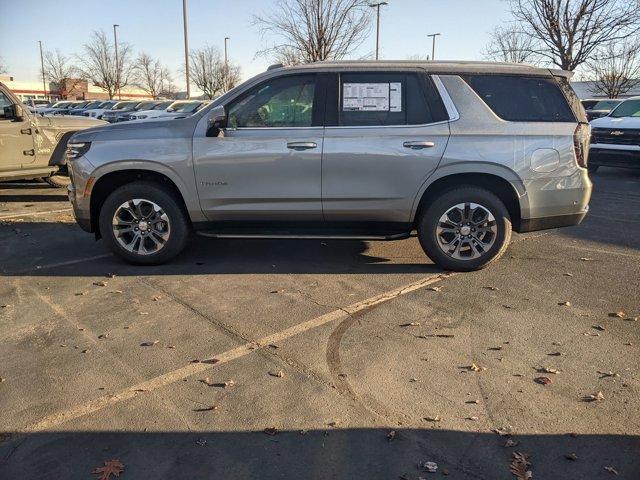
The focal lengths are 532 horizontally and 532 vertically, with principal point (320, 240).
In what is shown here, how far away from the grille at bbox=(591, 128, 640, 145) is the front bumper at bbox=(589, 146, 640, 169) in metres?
0.20

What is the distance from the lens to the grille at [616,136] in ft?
39.7

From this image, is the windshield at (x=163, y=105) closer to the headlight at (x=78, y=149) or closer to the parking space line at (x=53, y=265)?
the parking space line at (x=53, y=265)

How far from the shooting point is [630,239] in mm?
6594

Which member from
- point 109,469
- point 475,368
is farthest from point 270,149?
point 109,469

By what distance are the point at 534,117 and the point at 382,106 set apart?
1.44m

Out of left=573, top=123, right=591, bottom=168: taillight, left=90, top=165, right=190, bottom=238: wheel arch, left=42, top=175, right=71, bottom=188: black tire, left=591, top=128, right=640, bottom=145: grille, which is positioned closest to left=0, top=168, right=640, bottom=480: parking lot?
left=90, top=165, right=190, bottom=238: wheel arch

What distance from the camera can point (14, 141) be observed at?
28.8ft

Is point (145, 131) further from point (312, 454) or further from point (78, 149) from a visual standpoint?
point (312, 454)

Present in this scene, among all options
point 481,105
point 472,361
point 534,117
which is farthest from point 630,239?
point 472,361

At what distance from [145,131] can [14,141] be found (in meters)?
4.93

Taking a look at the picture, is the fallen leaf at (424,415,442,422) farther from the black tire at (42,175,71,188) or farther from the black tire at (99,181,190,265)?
the black tire at (42,175,71,188)

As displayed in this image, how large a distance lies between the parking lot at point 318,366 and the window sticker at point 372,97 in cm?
159

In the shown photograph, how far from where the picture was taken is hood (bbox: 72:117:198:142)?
515 centimetres

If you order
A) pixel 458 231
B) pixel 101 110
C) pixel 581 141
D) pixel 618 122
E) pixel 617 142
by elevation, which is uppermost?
pixel 101 110
